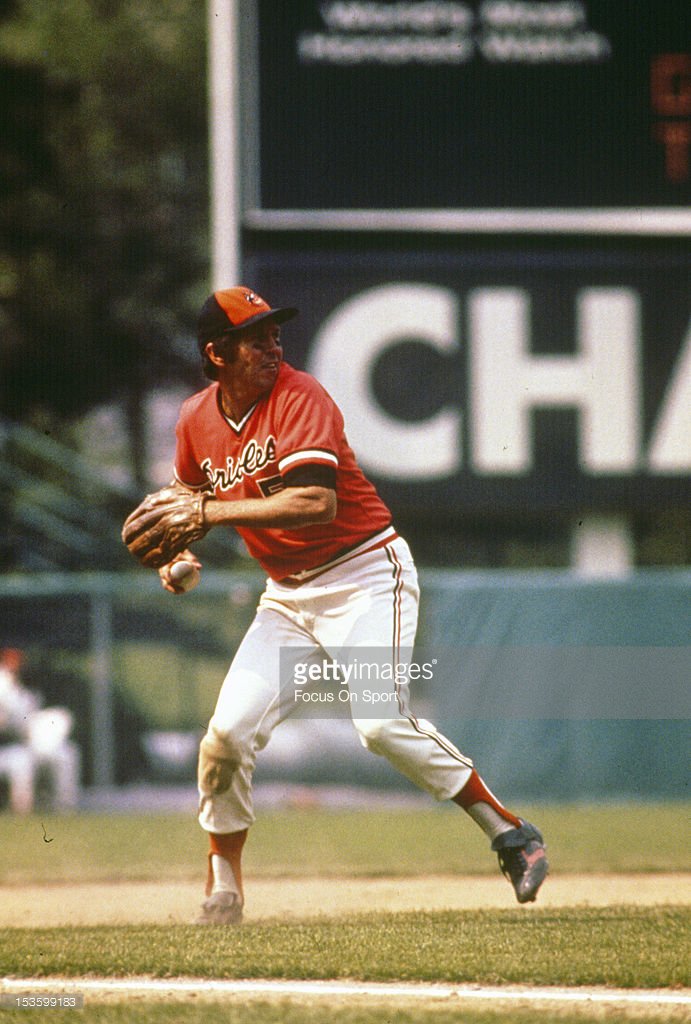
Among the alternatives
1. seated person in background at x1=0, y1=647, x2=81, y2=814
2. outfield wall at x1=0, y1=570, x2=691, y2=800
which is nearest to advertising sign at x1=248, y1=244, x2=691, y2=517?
outfield wall at x1=0, y1=570, x2=691, y2=800

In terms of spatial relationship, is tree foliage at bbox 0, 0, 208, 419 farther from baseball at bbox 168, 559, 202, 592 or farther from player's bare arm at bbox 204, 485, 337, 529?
player's bare arm at bbox 204, 485, 337, 529

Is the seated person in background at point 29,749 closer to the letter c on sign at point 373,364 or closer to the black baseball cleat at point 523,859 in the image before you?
the letter c on sign at point 373,364

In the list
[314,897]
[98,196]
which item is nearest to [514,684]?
[314,897]

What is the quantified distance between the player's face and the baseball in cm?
56

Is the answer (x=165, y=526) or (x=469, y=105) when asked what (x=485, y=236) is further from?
(x=165, y=526)

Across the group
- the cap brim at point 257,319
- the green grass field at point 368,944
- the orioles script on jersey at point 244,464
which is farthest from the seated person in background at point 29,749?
the cap brim at point 257,319

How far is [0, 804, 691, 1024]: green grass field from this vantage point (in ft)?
11.9

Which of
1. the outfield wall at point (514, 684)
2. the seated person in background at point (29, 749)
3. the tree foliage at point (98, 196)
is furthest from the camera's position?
the tree foliage at point (98, 196)

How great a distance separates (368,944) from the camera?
4422mm

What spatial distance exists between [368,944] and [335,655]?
874 millimetres

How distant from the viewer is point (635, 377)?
10500mm

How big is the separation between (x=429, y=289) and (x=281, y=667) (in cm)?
603

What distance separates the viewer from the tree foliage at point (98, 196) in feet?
59.9

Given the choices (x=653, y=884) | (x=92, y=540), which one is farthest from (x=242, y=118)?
(x=653, y=884)
